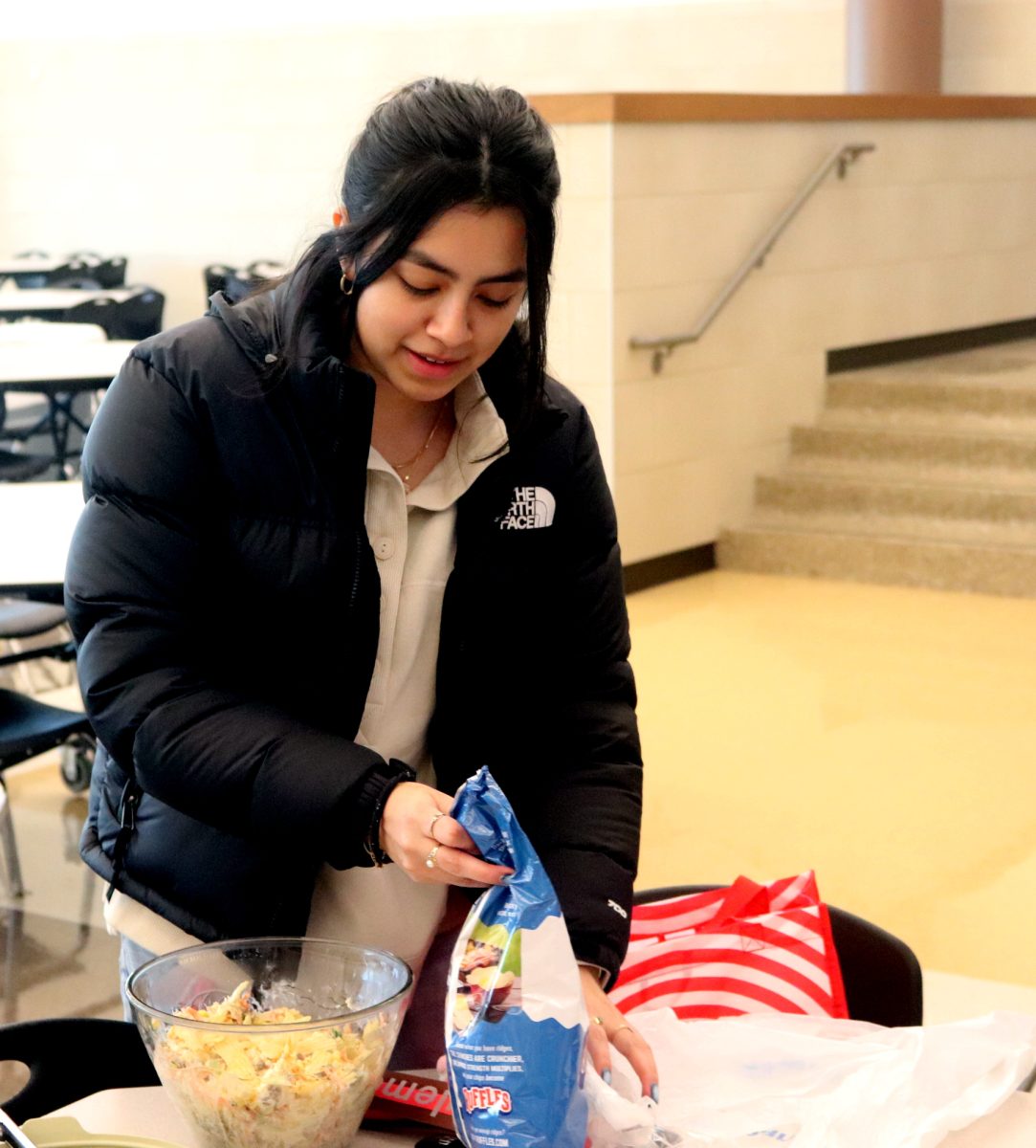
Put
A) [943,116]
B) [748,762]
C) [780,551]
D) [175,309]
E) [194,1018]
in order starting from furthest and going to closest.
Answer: [175,309] < [943,116] < [780,551] < [748,762] < [194,1018]

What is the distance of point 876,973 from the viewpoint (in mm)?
1524

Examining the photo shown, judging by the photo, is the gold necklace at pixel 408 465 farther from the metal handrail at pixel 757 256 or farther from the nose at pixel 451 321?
the metal handrail at pixel 757 256

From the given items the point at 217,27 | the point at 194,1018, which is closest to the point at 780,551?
the point at 194,1018

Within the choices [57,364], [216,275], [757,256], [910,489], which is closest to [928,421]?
[910,489]

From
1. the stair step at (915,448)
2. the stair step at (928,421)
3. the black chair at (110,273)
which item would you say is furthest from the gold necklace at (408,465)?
the black chair at (110,273)

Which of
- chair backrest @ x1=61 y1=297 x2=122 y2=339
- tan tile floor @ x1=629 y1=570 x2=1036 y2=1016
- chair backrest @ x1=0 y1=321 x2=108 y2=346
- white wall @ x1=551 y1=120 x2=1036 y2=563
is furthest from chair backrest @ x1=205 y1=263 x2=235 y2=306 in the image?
tan tile floor @ x1=629 y1=570 x2=1036 y2=1016

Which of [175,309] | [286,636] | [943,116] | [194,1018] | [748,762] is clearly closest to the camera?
[194,1018]

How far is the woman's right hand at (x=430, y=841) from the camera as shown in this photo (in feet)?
3.41

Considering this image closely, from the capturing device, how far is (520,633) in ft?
4.48

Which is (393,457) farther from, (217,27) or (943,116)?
(217,27)

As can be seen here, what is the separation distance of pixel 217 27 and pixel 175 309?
1.76 metres

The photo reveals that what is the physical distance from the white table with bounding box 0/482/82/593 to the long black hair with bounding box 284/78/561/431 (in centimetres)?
124

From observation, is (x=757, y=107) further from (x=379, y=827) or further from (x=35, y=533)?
(x=379, y=827)

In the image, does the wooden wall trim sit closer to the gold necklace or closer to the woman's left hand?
the gold necklace
